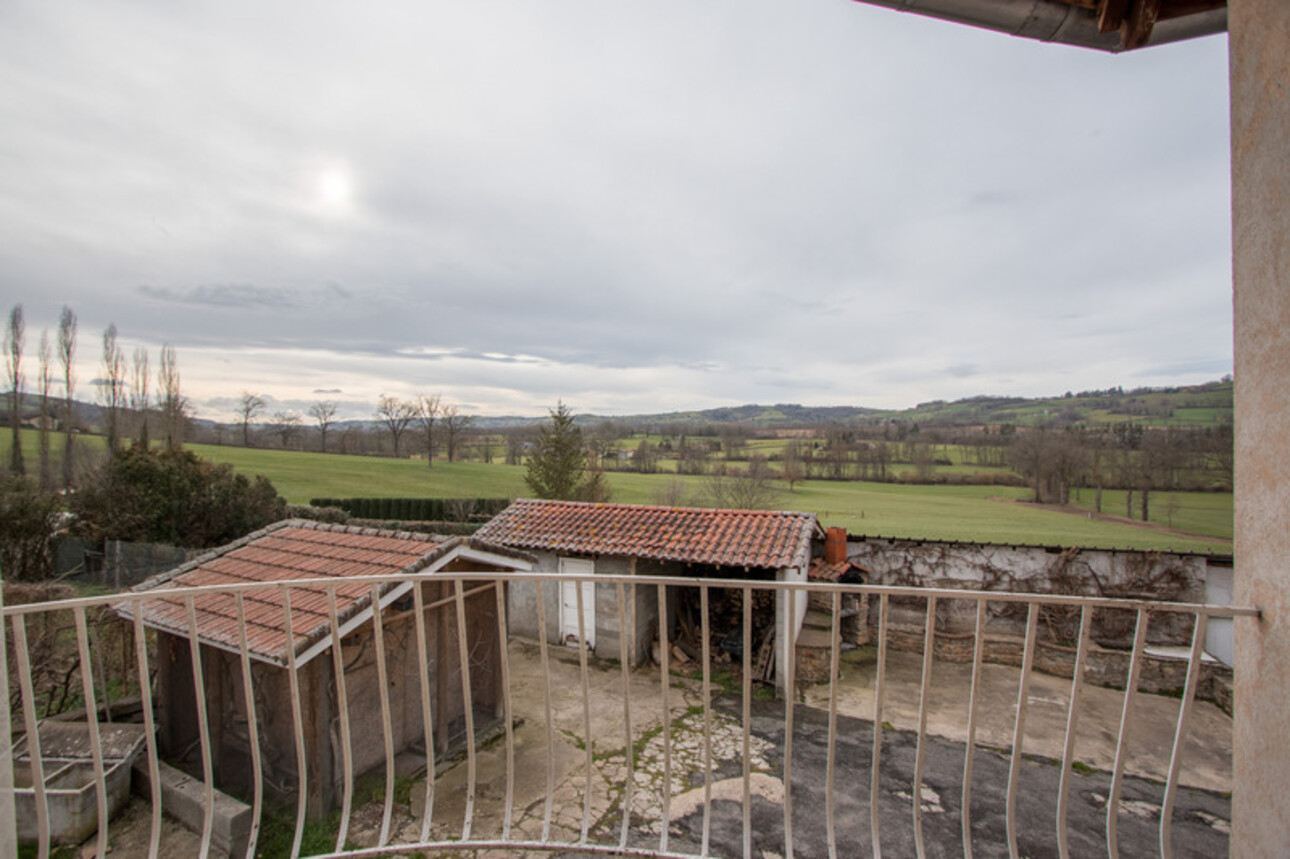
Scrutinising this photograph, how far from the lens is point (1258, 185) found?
1.69 metres

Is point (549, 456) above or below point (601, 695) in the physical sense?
above

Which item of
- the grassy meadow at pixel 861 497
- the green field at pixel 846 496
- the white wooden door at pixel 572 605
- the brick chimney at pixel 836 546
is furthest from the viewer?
the green field at pixel 846 496

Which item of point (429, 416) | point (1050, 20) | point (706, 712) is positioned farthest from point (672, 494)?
point (1050, 20)

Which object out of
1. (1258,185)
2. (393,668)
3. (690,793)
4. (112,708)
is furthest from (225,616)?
(1258,185)

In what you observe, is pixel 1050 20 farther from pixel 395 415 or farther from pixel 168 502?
pixel 395 415

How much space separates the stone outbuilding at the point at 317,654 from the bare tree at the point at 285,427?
41.9m

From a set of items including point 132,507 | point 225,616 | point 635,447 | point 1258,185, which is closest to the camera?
point 1258,185

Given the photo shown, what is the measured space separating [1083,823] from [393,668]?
7.41 m

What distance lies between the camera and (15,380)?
71.9 feet

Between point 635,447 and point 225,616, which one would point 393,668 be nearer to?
point 225,616

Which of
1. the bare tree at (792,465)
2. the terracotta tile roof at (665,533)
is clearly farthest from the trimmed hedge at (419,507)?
the bare tree at (792,465)

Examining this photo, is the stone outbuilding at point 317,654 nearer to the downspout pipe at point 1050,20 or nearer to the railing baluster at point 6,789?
the railing baluster at point 6,789

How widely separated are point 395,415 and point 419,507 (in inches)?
750

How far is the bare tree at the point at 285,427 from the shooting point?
1711 inches
